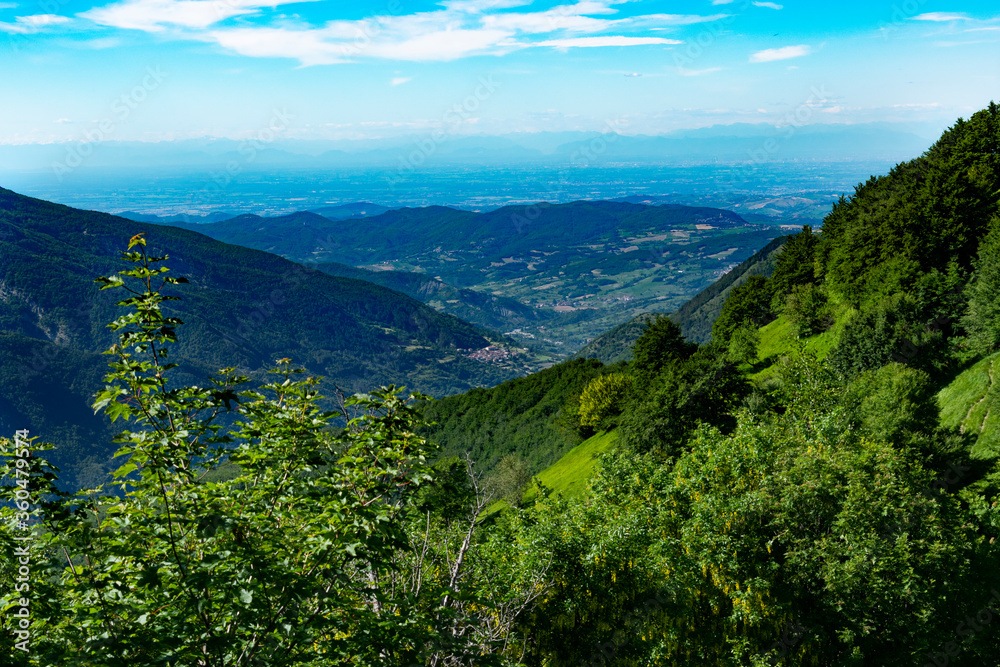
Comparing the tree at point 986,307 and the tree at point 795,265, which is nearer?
the tree at point 986,307

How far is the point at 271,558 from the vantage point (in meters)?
8.33

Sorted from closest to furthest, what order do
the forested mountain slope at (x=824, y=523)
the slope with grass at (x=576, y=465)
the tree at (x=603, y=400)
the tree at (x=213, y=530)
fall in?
the tree at (x=213, y=530) < the forested mountain slope at (x=824, y=523) < the slope with grass at (x=576, y=465) < the tree at (x=603, y=400)

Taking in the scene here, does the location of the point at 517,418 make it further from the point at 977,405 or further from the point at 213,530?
the point at 213,530

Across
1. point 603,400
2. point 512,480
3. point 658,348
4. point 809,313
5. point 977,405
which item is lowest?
point 512,480

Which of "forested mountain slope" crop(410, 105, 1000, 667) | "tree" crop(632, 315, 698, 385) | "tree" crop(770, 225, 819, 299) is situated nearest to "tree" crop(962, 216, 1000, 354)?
"forested mountain slope" crop(410, 105, 1000, 667)

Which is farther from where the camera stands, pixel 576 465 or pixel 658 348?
pixel 576 465

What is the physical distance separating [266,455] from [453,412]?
141 meters

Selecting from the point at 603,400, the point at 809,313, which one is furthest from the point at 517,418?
the point at 809,313

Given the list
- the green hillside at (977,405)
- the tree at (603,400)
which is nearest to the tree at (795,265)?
the tree at (603,400)

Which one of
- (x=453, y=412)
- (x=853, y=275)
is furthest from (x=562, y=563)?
(x=453, y=412)

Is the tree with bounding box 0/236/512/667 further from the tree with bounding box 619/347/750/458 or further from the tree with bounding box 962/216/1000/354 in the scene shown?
the tree with bounding box 962/216/1000/354

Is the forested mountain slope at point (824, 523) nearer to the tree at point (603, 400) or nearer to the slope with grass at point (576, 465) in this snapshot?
the slope with grass at point (576, 465)

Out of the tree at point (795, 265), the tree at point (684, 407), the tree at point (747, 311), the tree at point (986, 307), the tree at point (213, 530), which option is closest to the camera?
the tree at point (213, 530)

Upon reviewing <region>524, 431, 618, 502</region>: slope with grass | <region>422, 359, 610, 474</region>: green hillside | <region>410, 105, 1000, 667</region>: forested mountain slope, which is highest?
<region>410, 105, 1000, 667</region>: forested mountain slope
